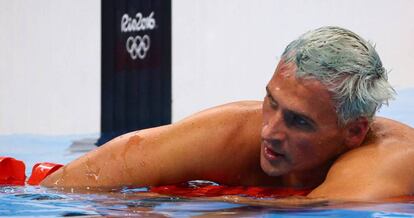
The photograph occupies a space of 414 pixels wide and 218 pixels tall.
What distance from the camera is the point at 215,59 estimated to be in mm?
5375

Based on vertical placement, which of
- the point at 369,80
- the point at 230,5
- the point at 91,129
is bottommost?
the point at 91,129

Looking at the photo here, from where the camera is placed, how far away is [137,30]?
609 centimetres

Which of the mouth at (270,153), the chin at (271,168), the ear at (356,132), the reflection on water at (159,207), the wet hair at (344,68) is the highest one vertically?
the wet hair at (344,68)

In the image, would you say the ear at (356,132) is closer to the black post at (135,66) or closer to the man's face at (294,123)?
the man's face at (294,123)

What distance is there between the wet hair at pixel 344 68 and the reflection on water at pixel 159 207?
30 cm

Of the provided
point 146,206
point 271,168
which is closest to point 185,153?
point 271,168

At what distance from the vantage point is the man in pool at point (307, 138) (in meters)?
2.22

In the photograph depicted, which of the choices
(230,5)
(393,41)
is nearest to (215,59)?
(230,5)

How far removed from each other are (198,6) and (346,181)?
351 centimetres

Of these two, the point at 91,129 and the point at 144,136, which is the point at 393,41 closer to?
the point at 144,136

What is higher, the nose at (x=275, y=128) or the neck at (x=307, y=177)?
the nose at (x=275, y=128)

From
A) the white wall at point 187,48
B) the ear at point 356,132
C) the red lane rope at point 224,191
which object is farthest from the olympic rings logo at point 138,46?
the ear at point 356,132

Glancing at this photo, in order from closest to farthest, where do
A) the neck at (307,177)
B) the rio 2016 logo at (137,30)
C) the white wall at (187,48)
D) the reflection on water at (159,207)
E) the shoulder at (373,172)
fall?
the reflection on water at (159,207) → the shoulder at (373,172) → the neck at (307,177) → the white wall at (187,48) → the rio 2016 logo at (137,30)

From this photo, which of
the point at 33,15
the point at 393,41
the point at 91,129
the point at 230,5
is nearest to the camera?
the point at 393,41
